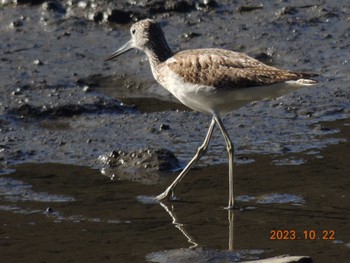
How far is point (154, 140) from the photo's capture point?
880 centimetres

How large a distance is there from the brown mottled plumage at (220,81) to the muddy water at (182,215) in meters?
0.25

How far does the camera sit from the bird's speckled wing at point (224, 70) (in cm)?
723

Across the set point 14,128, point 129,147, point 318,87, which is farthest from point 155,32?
point 318,87

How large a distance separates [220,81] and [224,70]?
0.09 metres

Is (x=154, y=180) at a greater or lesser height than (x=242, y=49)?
lesser

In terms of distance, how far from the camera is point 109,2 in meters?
11.0

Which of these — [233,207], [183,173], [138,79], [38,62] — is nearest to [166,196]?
[183,173]

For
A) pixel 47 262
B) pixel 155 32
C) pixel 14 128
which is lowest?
pixel 47 262

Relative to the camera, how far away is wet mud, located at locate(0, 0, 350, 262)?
672 centimetres

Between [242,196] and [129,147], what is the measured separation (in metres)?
1.46

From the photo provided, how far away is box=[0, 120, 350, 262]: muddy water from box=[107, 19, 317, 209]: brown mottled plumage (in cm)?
25

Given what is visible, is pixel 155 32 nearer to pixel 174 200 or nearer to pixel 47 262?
pixel 174 200

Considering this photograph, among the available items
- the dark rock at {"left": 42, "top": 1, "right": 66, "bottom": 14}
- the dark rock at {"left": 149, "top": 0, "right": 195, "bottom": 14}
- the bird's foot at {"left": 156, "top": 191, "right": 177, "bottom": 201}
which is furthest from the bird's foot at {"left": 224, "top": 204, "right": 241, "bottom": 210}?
the dark rock at {"left": 42, "top": 1, "right": 66, "bottom": 14}

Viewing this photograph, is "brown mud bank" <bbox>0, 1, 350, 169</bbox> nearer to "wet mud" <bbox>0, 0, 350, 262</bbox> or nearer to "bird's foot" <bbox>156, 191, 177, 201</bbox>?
"wet mud" <bbox>0, 0, 350, 262</bbox>
